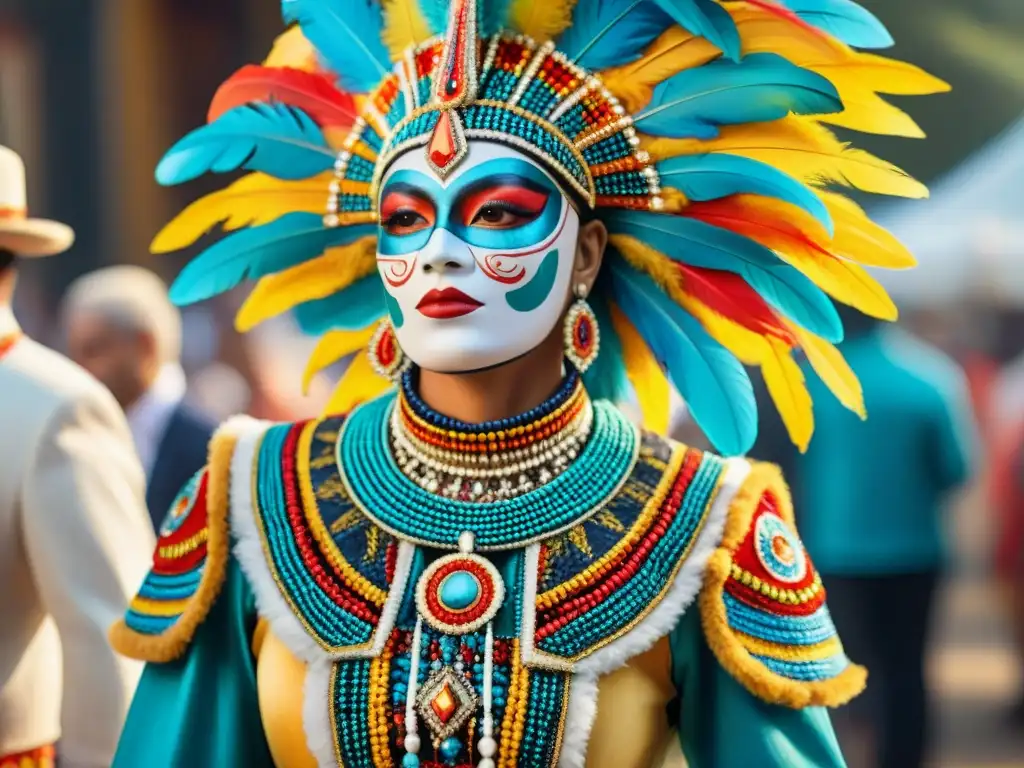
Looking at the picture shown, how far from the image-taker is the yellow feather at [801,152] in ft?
8.73

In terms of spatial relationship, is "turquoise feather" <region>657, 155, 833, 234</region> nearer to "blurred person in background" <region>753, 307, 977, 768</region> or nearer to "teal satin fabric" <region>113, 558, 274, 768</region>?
"teal satin fabric" <region>113, 558, 274, 768</region>

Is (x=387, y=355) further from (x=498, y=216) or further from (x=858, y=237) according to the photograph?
(x=858, y=237)

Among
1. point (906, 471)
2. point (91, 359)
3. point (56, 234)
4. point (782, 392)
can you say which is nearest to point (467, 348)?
→ point (782, 392)

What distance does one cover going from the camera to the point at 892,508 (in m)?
5.17

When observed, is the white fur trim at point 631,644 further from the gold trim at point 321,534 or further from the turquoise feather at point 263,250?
the turquoise feather at point 263,250

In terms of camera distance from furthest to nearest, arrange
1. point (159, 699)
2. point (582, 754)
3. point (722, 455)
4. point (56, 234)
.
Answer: point (56, 234) → point (722, 455) → point (159, 699) → point (582, 754)

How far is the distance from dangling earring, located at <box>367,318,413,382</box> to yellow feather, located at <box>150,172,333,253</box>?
10.4 inches

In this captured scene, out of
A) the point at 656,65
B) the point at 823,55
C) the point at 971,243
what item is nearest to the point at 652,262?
the point at 656,65

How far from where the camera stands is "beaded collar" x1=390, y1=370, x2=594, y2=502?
263cm

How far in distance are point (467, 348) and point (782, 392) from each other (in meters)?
0.58

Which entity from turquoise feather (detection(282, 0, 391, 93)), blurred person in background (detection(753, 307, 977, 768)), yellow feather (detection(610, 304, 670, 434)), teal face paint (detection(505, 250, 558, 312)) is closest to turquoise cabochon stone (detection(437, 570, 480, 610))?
teal face paint (detection(505, 250, 558, 312))

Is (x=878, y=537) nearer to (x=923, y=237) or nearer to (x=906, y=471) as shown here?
(x=906, y=471)

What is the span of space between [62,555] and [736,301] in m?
1.36

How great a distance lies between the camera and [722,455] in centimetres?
288
